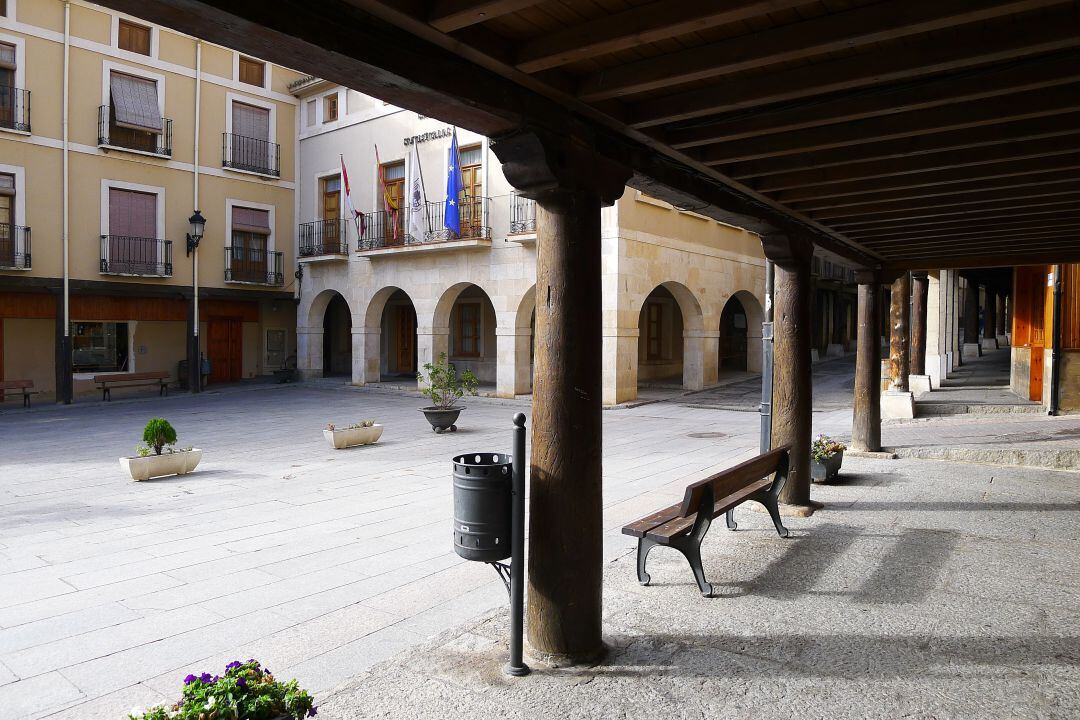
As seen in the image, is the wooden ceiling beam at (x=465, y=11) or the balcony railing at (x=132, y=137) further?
the balcony railing at (x=132, y=137)

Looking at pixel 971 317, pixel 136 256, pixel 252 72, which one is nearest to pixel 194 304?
pixel 136 256

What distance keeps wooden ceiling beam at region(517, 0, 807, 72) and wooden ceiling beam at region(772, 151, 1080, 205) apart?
282 centimetres

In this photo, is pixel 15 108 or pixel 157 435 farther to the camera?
pixel 15 108

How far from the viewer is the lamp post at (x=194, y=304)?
20.3 meters

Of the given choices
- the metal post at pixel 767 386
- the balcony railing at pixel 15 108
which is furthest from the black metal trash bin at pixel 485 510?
the balcony railing at pixel 15 108

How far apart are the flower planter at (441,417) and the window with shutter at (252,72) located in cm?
1460

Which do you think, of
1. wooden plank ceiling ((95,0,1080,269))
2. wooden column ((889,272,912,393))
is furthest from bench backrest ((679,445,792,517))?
wooden column ((889,272,912,393))

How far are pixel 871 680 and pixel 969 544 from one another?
2787mm

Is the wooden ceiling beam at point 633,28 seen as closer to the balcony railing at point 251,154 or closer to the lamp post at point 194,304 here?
the lamp post at point 194,304

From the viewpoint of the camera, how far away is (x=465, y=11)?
2.67 meters

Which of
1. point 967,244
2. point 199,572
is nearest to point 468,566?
point 199,572

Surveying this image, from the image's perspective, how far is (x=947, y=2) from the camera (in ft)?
8.87

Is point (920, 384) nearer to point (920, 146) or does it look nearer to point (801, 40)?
point (920, 146)

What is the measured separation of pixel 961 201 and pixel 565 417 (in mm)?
4358
